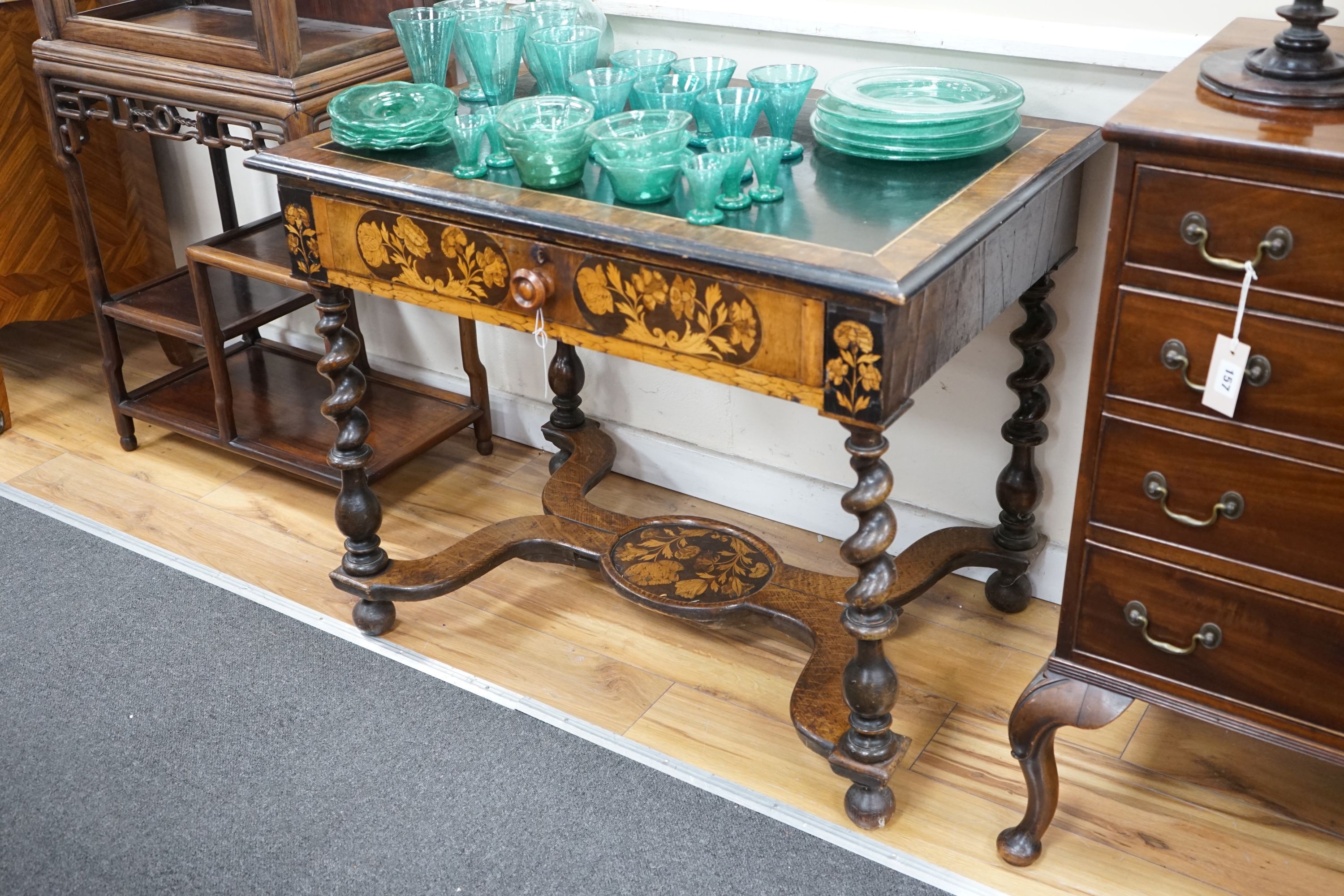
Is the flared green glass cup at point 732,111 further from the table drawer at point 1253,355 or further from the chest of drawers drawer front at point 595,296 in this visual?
the table drawer at point 1253,355

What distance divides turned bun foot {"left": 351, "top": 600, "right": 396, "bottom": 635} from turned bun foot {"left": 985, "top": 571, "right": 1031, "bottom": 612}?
110 centimetres

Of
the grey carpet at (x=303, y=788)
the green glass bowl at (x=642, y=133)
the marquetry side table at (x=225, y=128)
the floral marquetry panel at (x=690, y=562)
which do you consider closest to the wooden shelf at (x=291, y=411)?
the marquetry side table at (x=225, y=128)

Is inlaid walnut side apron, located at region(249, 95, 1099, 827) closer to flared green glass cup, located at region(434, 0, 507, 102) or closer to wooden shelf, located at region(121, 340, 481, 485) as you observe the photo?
flared green glass cup, located at region(434, 0, 507, 102)

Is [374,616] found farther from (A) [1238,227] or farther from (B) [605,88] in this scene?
(A) [1238,227]

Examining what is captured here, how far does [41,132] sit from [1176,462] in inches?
104

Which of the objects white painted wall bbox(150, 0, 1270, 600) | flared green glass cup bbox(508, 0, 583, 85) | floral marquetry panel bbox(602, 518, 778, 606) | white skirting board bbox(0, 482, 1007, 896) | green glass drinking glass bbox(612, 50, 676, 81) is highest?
flared green glass cup bbox(508, 0, 583, 85)

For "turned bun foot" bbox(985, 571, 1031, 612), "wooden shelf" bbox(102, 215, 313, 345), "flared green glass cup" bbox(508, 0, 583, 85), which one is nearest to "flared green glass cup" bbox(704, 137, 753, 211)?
"flared green glass cup" bbox(508, 0, 583, 85)

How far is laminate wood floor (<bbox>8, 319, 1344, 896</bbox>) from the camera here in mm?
1819

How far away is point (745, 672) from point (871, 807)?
1.37ft

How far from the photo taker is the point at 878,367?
1522 mm

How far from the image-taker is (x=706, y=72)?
6.59ft

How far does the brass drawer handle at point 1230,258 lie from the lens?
1.32m

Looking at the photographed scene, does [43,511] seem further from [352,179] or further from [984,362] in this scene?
[984,362]

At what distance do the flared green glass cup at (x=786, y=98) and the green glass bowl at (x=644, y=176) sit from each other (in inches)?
7.2
